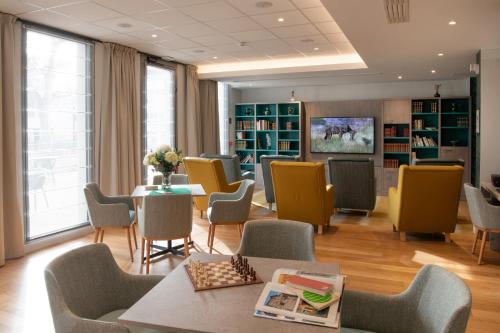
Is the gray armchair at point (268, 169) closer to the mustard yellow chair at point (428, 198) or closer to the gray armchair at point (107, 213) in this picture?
the mustard yellow chair at point (428, 198)

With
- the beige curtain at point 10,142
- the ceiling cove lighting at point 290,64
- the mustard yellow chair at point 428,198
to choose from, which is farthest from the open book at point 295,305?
the ceiling cove lighting at point 290,64

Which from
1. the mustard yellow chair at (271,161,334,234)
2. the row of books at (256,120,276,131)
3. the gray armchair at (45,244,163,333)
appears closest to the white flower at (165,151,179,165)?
the mustard yellow chair at (271,161,334,234)

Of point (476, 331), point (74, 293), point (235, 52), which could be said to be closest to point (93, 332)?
point (74, 293)

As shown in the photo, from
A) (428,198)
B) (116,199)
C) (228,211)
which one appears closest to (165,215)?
(228,211)

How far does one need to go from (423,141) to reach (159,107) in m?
6.27

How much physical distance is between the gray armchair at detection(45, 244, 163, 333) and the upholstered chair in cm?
184

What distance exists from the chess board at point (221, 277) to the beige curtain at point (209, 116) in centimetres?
737

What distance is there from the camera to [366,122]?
1029 cm

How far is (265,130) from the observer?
1133 centimetres

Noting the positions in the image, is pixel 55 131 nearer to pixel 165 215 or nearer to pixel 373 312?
pixel 165 215

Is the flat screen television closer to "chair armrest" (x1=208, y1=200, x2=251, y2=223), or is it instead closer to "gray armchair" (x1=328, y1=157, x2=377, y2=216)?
"gray armchair" (x1=328, y1=157, x2=377, y2=216)

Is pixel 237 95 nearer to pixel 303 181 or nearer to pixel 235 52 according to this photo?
pixel 235 52

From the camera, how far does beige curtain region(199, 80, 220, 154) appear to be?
9.40 metres

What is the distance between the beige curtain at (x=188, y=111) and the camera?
8.61m
